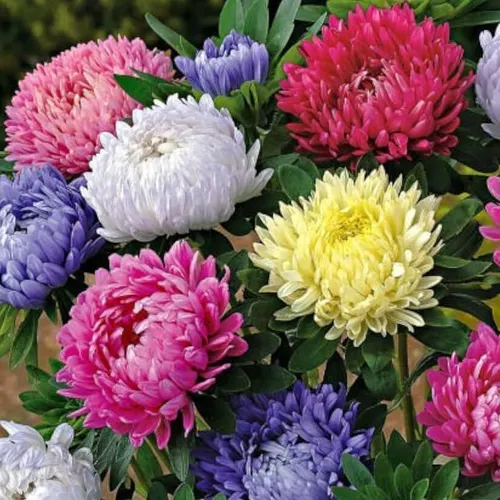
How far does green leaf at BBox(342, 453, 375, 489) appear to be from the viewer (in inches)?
19.9

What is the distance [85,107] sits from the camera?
2.26ft

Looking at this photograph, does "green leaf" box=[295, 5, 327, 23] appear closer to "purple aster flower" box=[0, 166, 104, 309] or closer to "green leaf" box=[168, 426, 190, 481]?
"purple aster flower" box=[0, 166, 104, 309]

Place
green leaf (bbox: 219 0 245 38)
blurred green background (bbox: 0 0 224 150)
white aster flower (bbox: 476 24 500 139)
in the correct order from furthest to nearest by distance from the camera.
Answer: blurred green background (bbox: 0 0 224 150) → green leaf (bbox: 219 0 245 38) → white aster flower (bbox: 476 24 500 139)

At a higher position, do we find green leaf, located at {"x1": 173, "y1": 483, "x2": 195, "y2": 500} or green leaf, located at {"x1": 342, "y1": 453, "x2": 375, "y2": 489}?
green leaf, located at {"x1": 173, "y1": 483, "x2": 195, "y2": 500}

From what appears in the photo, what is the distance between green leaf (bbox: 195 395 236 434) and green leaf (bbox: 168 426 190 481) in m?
0.01

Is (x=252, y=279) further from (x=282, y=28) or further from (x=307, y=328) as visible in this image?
(x=282, y=28)

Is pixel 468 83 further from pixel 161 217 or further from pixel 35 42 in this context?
pixel 35 42

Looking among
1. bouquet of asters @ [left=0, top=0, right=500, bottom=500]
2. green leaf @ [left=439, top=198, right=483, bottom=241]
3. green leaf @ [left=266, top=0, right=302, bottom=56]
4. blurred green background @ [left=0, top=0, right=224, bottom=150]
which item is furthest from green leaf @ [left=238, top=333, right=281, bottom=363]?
blurred green background @ [left=0, top=0, right=224, bottom=150]

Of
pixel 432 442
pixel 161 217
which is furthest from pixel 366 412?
pixel 161 217

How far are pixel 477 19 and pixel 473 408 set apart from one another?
0.29m

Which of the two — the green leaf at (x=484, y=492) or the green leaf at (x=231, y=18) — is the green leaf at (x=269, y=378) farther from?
the green leaf at (x=231, y=18)

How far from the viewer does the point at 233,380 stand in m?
0.54

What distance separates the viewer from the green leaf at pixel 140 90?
2.20ft

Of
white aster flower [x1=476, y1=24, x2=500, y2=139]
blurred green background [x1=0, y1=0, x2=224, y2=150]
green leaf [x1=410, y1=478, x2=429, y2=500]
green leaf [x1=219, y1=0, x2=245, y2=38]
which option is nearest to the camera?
green leaf [x1=410, y1=478, x2=429, y2=500]
